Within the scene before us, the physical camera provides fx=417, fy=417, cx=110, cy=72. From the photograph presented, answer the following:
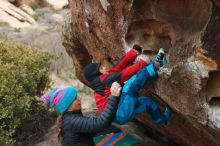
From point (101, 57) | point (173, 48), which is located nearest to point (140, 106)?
point (173, 48)

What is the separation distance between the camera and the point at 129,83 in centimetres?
504

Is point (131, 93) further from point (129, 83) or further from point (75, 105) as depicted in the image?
point (75, 105)

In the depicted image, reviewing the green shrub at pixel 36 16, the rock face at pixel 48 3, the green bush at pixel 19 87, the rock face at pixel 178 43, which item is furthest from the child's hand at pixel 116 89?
the rock face at pixel 48 3

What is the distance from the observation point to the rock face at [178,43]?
4.32 meters

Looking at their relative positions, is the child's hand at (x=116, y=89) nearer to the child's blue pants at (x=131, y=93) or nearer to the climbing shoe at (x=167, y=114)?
the child's blue pants at (x=131, y=93)

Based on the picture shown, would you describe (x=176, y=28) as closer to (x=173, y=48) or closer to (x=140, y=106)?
(x=173, y=48)

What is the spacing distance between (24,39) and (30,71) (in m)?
8.25

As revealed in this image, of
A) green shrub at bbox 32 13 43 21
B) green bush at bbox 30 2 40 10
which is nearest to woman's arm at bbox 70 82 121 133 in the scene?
green shrub at bbox 32 13 43 21

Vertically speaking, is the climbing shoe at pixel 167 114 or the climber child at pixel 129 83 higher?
the climber child at pixel 129 83

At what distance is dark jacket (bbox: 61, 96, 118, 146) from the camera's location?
4.65 meters

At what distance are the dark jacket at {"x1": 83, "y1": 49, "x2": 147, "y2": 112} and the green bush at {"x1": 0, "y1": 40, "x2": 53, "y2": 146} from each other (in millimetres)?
2542

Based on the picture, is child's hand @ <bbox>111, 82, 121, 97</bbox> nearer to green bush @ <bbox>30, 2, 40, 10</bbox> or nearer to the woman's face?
the woman's face

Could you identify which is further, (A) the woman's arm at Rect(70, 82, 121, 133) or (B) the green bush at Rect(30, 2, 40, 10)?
(B) the green bush at Rect(30, 2, 40, 10)

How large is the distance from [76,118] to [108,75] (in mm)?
858
